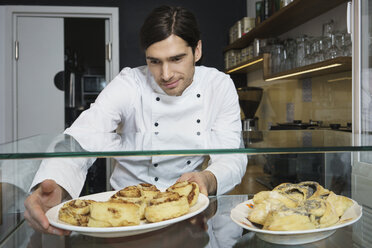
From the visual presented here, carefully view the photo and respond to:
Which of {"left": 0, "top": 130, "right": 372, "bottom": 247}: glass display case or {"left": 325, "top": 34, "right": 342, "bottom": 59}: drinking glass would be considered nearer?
{"left": 0, "top": 130, "right": 372, "bottom": 247}: glass display case

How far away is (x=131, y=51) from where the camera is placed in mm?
3953

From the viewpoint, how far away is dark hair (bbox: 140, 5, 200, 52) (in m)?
1.35

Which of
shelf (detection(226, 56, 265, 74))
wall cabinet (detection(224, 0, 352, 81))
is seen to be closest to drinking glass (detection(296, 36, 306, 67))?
wall cabinet (detection(224, 0, 352, 81))

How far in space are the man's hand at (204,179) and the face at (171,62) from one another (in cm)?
60

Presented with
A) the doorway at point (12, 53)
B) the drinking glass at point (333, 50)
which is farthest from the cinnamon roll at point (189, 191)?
the doorway at point (12, 53)

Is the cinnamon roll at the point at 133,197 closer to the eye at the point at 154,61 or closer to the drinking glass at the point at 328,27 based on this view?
the eye at the point at 154,61

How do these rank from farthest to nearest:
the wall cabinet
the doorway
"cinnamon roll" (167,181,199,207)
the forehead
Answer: the doorway
the wall cabinet
the forehead
"cinnamon roll" (167,181,199,207)

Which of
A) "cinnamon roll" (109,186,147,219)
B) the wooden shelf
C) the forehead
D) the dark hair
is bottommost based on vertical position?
"cinnamon roll" (109,186,147,219)

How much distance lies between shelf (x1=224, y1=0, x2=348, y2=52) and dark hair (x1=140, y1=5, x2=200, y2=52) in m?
1.10

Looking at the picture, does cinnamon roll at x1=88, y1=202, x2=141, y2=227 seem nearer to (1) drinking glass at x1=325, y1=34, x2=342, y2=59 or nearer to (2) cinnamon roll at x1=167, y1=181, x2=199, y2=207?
(2) cinnamon roll at x1=167, y1=181, x2=199, y2=207

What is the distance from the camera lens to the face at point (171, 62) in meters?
1.34

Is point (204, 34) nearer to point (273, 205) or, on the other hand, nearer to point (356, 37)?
point (356, 37)

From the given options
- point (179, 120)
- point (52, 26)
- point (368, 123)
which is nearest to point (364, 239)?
point (368, 123)

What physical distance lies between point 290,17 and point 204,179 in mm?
2122
